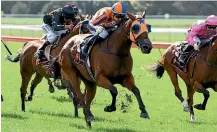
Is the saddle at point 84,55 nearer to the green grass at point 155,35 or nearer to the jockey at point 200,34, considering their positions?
the jockey at point 200,34

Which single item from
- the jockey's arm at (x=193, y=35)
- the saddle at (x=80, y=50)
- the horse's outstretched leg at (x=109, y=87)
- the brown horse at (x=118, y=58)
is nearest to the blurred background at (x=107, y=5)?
the jockey's arm at (x=193, y=35)

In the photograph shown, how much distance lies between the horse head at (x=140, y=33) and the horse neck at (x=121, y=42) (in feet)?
0.96

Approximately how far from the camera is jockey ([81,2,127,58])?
27.8ft

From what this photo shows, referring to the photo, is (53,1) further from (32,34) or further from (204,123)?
(204,123)

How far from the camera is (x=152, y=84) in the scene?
15258 mm

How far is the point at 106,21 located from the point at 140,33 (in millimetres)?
1122

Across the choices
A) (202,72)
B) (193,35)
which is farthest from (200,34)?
(202,72)

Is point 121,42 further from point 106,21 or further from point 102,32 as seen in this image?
point 106,21

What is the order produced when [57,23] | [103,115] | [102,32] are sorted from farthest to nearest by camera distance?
[57,23] < [103,115] < [102,32]

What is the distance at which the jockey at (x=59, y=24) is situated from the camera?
10117mm

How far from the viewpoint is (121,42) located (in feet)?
26.9

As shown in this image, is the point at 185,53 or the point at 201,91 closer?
the point at 201,91

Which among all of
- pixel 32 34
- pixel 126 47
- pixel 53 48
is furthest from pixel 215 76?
pixel 32 34

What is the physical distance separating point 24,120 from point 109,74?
1.75 metres
